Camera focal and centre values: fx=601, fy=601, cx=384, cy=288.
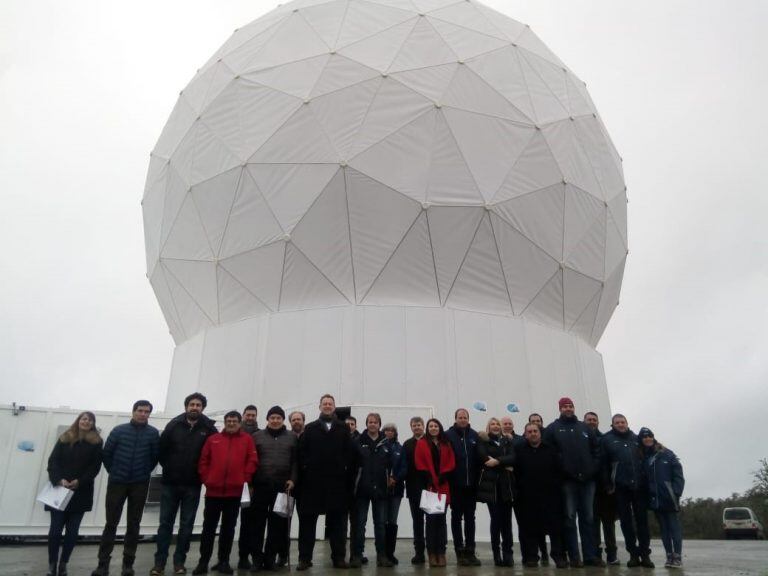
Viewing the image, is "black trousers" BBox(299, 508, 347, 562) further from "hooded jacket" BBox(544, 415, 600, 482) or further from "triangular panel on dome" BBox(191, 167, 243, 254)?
"triangular panel on dome" BBox(191, 167, 243, 254)

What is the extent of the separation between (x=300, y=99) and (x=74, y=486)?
37.9 feet

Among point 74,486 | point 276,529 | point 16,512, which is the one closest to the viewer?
point 74,486

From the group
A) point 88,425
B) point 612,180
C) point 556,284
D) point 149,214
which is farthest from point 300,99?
point 88,425

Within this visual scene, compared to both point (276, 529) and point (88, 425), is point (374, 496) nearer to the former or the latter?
point (276, 529)

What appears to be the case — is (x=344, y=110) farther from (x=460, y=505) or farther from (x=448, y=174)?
(x=460, y=505)

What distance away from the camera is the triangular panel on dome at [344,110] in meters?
15.2

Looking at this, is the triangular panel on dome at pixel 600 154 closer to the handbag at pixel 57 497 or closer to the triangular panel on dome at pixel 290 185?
the triangular panel on dome at pixel 290 185

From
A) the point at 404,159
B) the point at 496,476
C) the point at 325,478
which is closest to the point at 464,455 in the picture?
the point at 496,476

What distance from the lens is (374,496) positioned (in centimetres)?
772

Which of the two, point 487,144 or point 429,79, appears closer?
point 487,144

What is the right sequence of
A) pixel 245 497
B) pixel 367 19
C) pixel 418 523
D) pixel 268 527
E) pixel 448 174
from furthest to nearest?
pixel 367 19
pixel 448 174
pixel 418 523
pixel 268 527
pixel 245 497

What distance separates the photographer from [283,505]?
700 cm

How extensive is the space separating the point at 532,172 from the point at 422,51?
4432 millimetres

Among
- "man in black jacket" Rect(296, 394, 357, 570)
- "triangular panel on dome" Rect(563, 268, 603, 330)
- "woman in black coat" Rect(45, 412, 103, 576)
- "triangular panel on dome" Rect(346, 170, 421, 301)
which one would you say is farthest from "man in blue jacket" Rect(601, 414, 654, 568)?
"triangular panel on dome" Rect(563, 268, 603, 330)
